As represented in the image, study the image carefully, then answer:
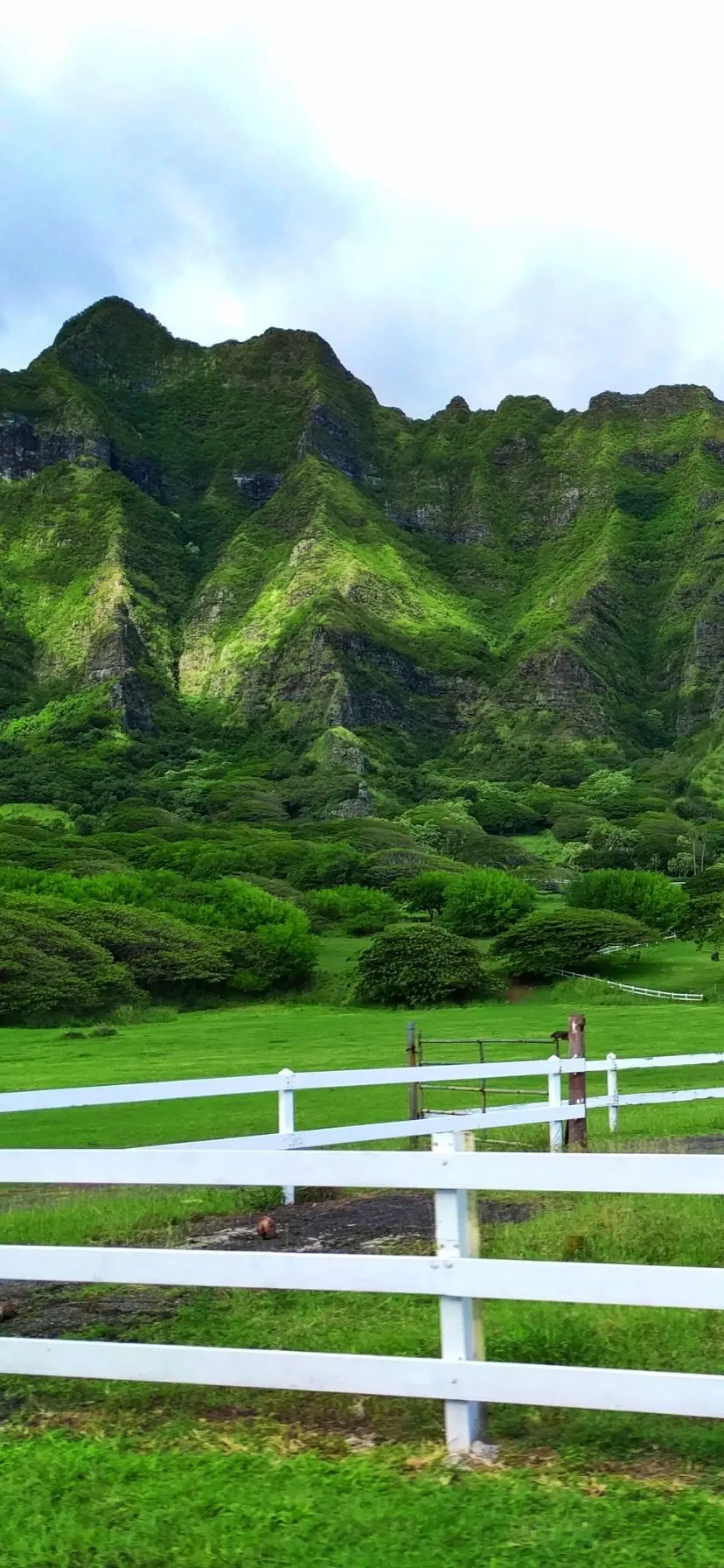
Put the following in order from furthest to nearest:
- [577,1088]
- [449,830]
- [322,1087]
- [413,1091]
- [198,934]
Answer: [449,830]
[198,934]
[413,1091]
[577,1088]
[322,1087]

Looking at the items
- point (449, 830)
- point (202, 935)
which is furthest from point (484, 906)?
point (449, 830)

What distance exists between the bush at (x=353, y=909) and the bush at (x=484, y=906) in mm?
5528

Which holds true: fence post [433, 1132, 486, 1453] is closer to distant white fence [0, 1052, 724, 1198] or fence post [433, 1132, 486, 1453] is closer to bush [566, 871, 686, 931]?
distant white fence [0, 1052, 724, 1198]

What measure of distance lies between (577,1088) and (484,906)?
90.6 meters

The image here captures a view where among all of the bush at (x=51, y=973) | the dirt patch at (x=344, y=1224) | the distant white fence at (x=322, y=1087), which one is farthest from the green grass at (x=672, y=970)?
the dirt patch at (x=344, y=1224)

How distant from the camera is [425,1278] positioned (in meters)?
4.77

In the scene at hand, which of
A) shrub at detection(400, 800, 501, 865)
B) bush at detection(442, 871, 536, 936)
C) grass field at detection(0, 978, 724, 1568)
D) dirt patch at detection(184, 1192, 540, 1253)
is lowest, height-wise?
dirt patch at detection(184, 1192, 540, 1253)

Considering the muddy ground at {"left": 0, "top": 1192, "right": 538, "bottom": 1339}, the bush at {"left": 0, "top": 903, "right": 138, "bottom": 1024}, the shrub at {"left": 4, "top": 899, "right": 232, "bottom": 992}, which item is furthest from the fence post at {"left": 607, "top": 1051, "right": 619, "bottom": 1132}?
the shrub at {"left": 4, "top": 899, "right": 232, "bottom": 992}

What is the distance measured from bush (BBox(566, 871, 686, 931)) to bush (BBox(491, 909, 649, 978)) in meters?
16.4

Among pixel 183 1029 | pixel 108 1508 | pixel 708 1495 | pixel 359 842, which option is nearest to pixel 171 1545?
pixel 108 1508

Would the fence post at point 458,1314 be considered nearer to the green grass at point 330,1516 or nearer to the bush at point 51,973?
the green grass at point 330,1516

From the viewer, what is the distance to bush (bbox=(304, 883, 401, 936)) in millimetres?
106312

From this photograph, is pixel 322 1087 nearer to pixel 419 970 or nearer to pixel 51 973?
pixel 51 973

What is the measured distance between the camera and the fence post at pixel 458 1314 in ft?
15.3
